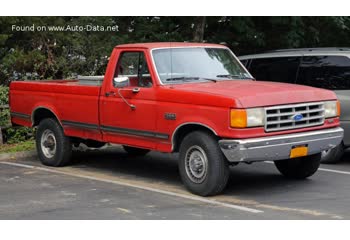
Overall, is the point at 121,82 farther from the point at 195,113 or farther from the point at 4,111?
the point at 4,111

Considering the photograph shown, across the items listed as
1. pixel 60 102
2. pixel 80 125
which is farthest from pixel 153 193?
pixel 60 102

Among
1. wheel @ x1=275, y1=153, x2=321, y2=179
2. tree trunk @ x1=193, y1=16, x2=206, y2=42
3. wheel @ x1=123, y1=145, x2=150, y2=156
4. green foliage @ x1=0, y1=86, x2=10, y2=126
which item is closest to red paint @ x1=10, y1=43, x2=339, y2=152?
wheel @ x1=275, y1=153, x2=321, y2=179

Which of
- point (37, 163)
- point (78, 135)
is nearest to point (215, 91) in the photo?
point (78, 135)

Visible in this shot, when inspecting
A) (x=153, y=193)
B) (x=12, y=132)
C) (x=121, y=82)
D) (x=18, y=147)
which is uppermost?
(x=121, y=82)

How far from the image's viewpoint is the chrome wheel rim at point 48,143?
9.74 metres

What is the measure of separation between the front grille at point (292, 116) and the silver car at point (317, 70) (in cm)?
195

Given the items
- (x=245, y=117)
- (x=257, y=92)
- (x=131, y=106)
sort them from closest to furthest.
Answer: (x=245, y=117)
(x=257, y=92)
(x=131, y=106)

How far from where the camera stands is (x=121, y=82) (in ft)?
26.8

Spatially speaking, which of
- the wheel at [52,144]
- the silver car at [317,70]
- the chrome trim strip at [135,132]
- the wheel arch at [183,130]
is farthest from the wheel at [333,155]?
the wheel at [52,144]

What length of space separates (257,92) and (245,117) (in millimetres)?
464

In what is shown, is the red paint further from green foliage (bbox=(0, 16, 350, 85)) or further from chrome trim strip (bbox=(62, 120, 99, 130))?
green foliage (bbox=(0, 16, 350, 85))

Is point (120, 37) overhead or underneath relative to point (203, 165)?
overhead

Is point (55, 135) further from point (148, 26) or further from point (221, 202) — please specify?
point (148, 26)

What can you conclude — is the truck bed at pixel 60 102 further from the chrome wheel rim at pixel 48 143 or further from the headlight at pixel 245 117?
the headlight at pixel 245 117
